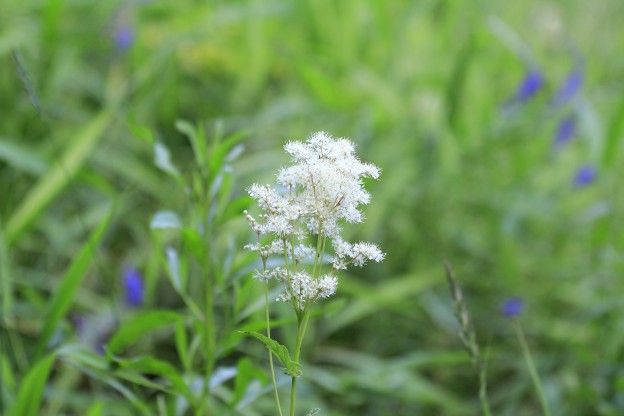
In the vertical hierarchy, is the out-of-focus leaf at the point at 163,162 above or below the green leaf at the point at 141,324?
above

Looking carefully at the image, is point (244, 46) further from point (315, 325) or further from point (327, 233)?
point (327, 233)

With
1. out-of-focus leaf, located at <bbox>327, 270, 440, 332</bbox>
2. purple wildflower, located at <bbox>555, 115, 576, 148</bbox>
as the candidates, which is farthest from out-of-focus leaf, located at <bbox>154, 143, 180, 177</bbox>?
purple wildflower, located at <bbox>555, 115, 576, 148</bbox>

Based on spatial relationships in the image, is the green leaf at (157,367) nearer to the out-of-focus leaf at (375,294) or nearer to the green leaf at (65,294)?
the green leaf at (65,294)

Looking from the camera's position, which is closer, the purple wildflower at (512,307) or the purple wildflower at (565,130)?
the purple wildflower at (512,307)

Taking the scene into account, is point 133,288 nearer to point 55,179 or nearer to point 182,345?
point 55,179

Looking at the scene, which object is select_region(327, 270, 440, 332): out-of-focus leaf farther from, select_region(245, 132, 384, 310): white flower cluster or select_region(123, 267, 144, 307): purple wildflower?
select_region(245, 132, 384, 310): white flower cluster

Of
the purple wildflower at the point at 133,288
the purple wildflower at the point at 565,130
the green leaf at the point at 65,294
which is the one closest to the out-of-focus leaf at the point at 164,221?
the green leaf at the point at 65,294

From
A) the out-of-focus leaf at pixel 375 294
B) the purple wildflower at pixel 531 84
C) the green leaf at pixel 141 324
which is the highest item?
the purple wildflower at pixel 531 84
